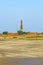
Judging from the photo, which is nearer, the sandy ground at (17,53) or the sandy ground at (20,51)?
the sandy ground at (17,53)

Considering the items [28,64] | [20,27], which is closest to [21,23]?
[20,27]

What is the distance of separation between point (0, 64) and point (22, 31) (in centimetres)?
7195

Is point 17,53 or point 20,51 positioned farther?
point 20,51

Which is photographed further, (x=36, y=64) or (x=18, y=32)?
(x=18, y=32)

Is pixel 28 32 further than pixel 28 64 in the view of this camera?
Yes

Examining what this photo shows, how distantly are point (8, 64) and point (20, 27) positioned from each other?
74875mm

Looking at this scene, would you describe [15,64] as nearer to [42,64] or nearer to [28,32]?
[42,64]

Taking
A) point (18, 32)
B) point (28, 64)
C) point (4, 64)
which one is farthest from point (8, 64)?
point (18, 32)

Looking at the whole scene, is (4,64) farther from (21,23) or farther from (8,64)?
(21,23)

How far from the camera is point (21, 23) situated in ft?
285

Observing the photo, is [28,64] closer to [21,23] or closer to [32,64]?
[32,64]

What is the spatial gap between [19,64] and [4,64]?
32.2 inches

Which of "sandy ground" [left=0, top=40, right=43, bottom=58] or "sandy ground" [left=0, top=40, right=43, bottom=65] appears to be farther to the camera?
"sandy ground" [left=0, top=40, right=43, bottom=58]

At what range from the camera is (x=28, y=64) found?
13227 mm
